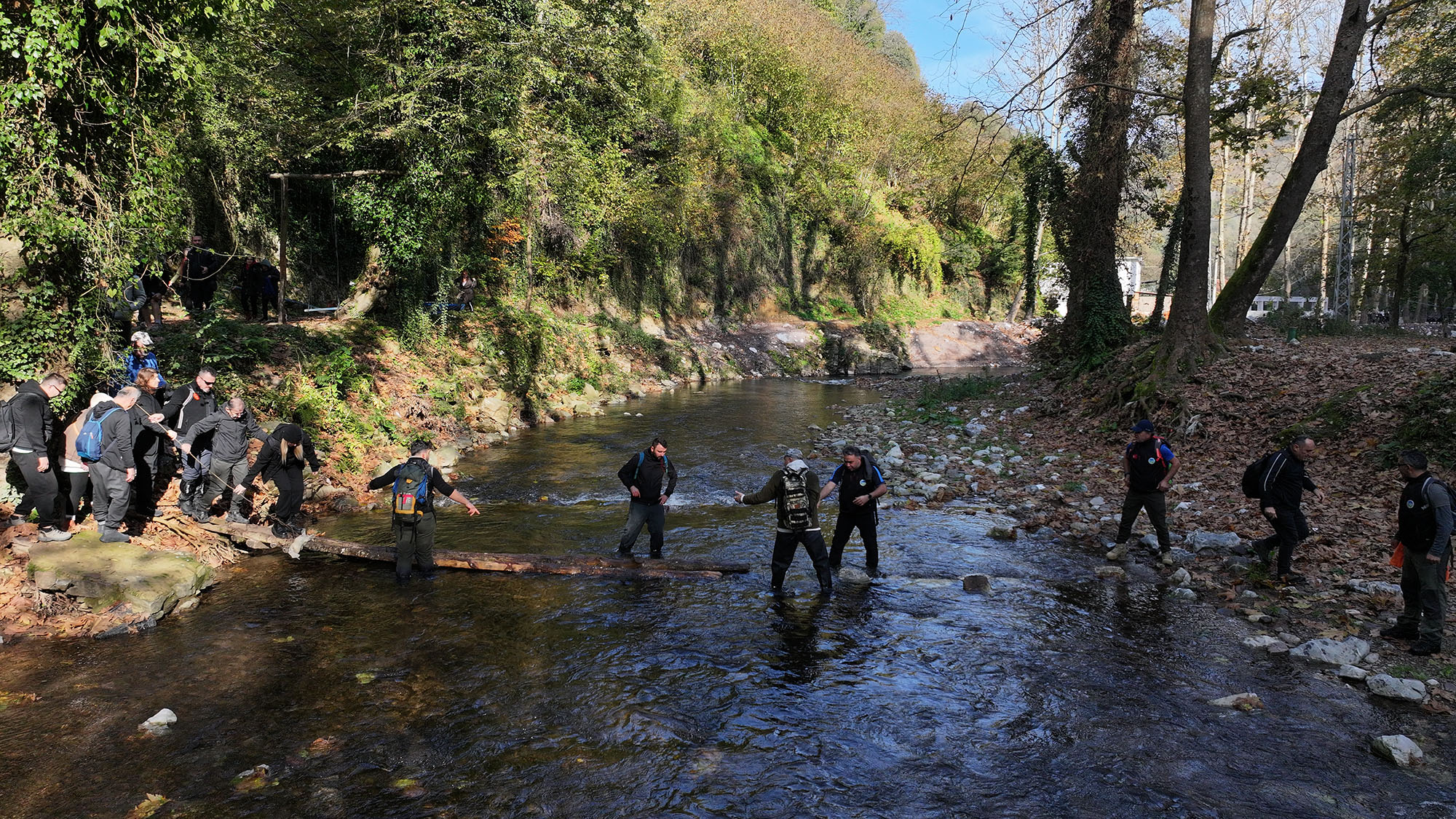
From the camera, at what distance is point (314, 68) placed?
20891 mm

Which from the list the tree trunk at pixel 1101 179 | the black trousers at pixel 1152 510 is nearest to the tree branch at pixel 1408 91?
the tree trunk at pixel 1101 179

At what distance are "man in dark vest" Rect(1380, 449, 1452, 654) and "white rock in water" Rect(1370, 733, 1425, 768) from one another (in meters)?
1.98

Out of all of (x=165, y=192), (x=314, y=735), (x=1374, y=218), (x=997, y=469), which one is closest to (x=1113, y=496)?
(x=997, y=469)

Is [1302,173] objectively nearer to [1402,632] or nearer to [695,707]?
[1402,632]

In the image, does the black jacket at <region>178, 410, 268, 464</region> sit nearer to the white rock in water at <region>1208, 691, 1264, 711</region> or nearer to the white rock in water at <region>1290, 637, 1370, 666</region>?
the white rock in water at <region>1208, 691, 1264, 711</region>

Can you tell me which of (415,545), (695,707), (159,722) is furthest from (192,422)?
(695,707)

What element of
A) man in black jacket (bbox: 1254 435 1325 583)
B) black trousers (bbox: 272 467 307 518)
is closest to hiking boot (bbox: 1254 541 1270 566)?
man in black jacket (bbox: 1254 435 1325 583)

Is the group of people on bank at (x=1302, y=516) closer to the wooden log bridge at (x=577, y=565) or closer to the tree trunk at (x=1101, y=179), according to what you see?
the wooden log bridge at (x=577, y=565)

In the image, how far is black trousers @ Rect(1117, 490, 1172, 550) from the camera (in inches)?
372

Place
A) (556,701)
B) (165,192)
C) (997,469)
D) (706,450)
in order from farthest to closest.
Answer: (706,450)
(997,469)
(165,192)
(556,701)

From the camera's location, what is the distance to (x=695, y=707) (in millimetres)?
6305

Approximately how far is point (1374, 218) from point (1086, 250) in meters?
25.3

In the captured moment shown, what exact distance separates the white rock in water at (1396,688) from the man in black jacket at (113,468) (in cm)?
1302

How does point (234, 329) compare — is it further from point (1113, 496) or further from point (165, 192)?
point (1113, 496)
